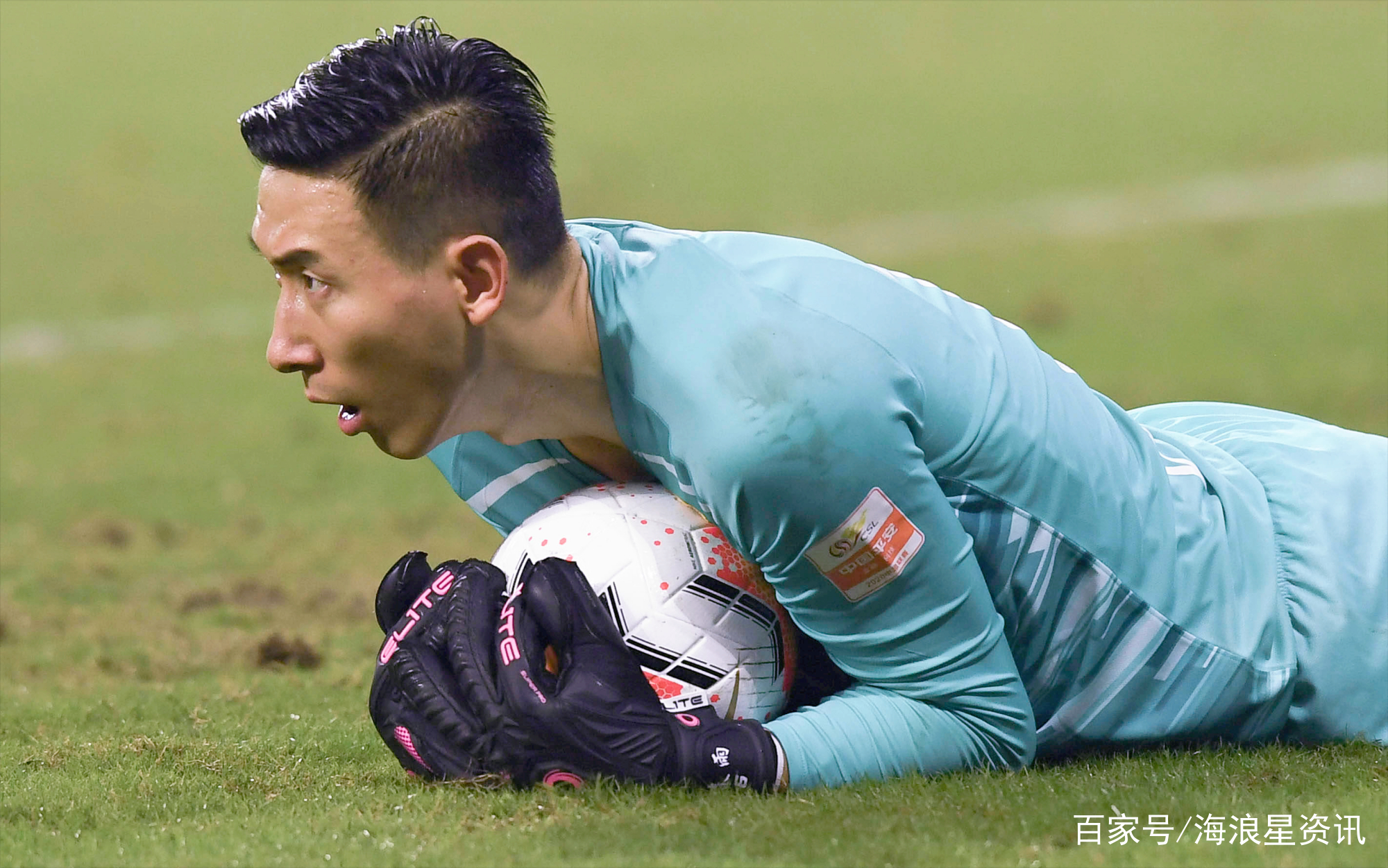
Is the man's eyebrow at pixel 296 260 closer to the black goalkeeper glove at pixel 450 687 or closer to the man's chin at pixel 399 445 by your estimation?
the man's chin at pixel 399 445

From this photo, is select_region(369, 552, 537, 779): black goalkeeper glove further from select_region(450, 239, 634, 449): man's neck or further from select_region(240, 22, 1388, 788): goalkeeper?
select_region(450, 239, 634, 449): man's neck

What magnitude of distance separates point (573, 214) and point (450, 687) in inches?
744

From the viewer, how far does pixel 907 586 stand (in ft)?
12.7

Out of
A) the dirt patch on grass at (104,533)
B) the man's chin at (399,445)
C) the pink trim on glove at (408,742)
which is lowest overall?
the dirt patch on grass at (104,533)

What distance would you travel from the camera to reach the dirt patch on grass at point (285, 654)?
6.58 m

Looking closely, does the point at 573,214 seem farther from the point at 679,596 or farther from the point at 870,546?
the point at 870,546

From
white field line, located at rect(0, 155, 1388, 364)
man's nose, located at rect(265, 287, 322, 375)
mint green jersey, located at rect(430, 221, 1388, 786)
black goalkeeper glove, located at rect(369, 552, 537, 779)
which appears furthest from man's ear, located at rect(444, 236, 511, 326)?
white field line, located at rect(0, 155, 1388, 364)

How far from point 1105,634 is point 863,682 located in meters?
0.61

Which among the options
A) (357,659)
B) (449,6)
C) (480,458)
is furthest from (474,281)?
(449,6)

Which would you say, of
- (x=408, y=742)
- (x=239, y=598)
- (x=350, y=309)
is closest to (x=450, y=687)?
(x=408, y=742)

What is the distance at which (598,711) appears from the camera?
12.7ft

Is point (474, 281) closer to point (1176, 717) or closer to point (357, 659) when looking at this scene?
point (1176, 717)

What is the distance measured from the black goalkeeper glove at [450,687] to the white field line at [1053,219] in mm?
14469

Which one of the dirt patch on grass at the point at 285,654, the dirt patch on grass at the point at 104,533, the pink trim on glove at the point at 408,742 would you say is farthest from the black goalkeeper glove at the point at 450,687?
the dirt patch on grass at the point at 104,533
